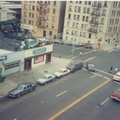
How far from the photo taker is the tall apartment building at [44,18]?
7375 cm

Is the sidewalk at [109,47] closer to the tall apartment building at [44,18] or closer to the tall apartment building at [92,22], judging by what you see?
the tall apartment building at [92,22]

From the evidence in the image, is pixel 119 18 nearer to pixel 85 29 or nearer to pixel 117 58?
pixel 85 29

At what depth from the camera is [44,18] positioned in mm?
76375

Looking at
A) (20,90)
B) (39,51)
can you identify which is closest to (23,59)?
(39,51)

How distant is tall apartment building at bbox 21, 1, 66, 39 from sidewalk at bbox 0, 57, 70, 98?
27.1 metres

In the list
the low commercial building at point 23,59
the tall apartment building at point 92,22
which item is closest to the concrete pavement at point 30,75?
the low commercial building at point 23,59

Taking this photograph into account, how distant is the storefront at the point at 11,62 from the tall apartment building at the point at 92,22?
1389 inches

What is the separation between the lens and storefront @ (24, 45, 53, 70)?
42834mm

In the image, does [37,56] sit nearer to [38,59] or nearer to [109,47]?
[38,59]

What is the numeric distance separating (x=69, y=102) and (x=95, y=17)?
4361 centimetres

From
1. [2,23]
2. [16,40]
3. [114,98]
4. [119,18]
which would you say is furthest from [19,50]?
[119,18]

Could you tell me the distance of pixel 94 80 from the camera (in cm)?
4131

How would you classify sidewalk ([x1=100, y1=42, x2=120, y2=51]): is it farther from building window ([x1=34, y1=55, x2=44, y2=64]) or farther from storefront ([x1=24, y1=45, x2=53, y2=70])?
building window ([x1=34, y1=55, x2=44, y2=64])

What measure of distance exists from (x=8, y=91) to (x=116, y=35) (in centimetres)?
5397
